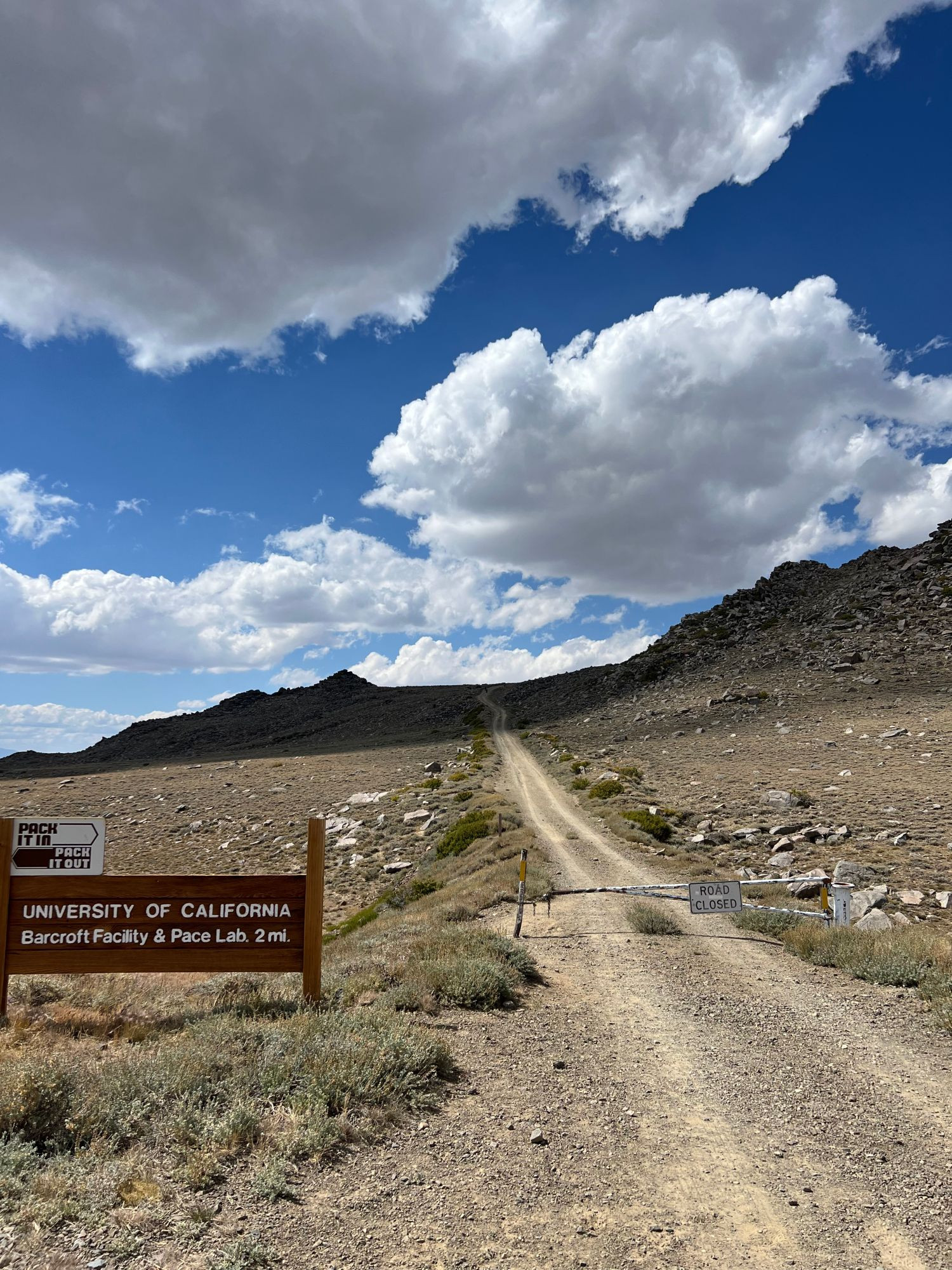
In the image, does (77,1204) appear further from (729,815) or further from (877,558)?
(877,558)

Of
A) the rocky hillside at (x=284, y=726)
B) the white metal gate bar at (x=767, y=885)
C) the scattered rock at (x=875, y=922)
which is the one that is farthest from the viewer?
the rocky hillside at (x=284, y=726)

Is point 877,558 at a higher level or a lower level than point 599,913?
higher

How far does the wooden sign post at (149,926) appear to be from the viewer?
8.93 meters

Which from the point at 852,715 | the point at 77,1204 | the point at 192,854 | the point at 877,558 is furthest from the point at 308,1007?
the point at 877,558

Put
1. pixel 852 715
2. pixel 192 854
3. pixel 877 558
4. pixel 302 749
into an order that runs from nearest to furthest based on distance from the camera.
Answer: pixel 192 854
pixel 852 715
pixel 302 749
pixel 877 558

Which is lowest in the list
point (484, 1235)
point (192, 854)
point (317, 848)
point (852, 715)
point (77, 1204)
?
point (192, 854)

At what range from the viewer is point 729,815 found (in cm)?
2658

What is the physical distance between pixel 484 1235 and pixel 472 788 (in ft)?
104

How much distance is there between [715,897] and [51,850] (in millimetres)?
12510

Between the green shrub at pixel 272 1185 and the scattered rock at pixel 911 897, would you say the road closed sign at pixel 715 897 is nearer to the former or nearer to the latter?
the scattered rock at pixel 911 897

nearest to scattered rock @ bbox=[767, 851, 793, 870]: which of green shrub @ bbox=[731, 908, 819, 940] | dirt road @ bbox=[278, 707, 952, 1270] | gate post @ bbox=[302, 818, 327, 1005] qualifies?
green shrub @ bbox=[731, 908, 819, 940]

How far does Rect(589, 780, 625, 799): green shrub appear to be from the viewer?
3262 cm

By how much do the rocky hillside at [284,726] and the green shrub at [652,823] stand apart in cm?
4415

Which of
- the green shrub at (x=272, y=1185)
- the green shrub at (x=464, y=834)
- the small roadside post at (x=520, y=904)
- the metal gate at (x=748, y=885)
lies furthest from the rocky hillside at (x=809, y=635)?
the green shrub at (x=272, y=1185)
